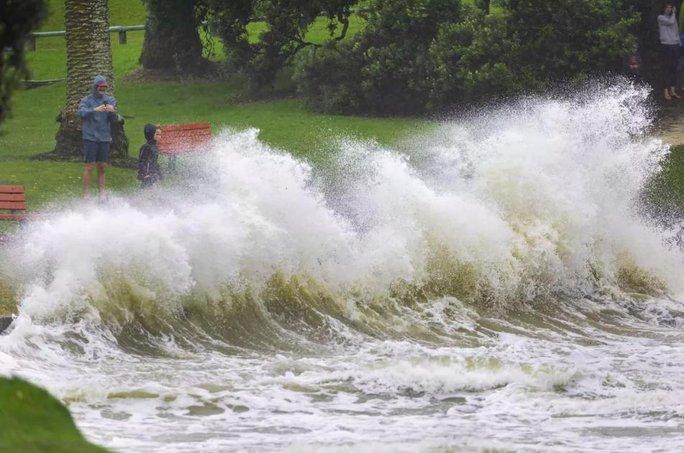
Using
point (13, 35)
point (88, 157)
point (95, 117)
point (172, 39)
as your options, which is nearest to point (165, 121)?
point (172, 39)

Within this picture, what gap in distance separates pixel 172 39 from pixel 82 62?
7.55 meters

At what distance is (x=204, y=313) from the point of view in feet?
49.3

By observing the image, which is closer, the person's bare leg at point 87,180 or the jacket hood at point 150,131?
the jacket hood at point 150,131

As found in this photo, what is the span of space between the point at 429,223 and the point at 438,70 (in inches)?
271

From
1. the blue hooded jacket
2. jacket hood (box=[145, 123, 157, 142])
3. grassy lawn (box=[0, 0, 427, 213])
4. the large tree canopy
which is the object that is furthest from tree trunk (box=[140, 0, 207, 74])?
the large tree canopy

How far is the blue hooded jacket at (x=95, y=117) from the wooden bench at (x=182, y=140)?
5.06ft

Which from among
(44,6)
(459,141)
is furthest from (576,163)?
(44,6)

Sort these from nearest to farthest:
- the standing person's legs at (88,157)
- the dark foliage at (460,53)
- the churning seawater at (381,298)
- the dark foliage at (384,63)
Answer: the churning seawater at (381,298) → the standing person's legs at (88,157) → the dark foliage at (460,53) → the dark foliage at (384,63)

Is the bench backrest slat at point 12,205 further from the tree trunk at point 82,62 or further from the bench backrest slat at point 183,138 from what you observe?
the tree trunk at point 82,62

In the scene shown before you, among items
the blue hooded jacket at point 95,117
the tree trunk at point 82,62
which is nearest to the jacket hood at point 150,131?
the blue hooded jacket at point 95,117

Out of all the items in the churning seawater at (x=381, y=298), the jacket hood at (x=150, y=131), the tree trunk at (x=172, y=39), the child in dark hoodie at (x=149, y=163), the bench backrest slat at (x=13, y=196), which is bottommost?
the churning seawater at (x=381, y=298)

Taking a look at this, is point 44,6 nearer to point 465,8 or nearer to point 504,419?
point 504,419

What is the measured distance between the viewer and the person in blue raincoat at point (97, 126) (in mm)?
18016

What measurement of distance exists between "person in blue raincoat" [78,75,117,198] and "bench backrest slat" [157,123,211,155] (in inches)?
58.8
